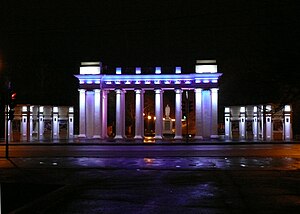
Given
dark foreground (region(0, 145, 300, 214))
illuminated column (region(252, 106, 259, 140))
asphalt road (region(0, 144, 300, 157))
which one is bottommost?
dark foreground (region(0, 145, 300, 214))

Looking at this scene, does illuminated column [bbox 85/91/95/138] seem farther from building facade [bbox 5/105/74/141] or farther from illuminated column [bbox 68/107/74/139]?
building facade [bbox 5/105/74/141]

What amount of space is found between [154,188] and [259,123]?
1539 inches

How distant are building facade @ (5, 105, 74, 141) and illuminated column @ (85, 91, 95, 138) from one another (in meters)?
2.79

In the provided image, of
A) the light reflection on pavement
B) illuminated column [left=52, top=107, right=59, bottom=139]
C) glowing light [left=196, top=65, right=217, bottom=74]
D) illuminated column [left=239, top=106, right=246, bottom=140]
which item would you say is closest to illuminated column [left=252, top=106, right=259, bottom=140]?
illuminated column [left=239, top=106, right=246, bottom=140]

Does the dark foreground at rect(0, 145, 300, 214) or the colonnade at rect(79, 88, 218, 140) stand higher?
the colonnade at rect(79, 88, 218, 140)

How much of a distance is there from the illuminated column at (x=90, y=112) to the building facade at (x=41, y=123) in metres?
2.79

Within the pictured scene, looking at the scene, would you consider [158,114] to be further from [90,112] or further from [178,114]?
[90,112]

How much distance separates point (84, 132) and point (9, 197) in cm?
4412

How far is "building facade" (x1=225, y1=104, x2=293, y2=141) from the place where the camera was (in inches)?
1911

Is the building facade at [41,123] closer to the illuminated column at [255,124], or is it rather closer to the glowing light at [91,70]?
the glowing light at [91,70]

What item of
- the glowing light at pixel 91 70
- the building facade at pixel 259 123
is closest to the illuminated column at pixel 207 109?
the building facade at pixel 259 123

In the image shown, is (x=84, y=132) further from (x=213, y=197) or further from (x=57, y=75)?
(x=213, y=197)

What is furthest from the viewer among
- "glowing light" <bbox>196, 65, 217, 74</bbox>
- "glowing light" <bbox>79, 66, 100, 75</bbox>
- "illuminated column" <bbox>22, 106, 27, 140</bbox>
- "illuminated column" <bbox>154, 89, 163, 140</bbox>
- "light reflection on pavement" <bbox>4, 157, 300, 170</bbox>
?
"glowing light" <bbox>79, 66, 100, 75</bbox>

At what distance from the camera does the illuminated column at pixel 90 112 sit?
55812mm
